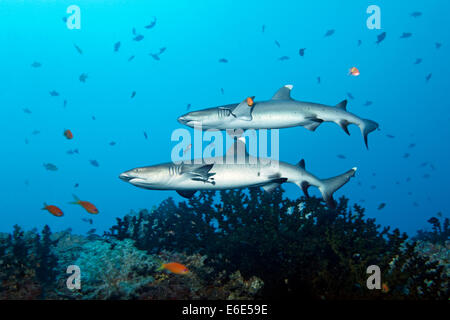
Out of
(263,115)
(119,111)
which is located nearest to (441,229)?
(263,115)

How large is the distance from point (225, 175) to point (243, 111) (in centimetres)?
157

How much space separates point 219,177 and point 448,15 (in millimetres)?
84464

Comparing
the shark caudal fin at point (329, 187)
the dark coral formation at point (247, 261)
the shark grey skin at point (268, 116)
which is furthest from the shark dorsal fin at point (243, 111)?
the dark coral formation at point (247, 261)

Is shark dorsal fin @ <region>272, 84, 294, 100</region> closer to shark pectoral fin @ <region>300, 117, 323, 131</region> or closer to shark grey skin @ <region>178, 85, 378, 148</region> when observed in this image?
shark grey skin @ <region>178, 85, 378, 148</region>

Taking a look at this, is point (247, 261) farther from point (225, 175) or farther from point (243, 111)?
point (243, 111)

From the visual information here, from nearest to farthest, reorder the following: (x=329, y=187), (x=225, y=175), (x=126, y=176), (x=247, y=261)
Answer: (x=126, y=176) < (x=225, y=175) < (x=247, y=261) < (x=329, y=187)

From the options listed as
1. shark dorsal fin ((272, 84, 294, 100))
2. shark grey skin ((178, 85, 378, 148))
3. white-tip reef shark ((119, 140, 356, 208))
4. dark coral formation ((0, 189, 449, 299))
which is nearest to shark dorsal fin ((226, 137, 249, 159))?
white-tip reef shark ((119, 140, 356, 208))

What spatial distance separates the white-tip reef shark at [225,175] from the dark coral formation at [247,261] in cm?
118

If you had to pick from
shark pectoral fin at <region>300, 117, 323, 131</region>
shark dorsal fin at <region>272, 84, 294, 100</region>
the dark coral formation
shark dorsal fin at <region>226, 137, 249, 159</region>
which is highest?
shark dorsal fin at <region>272, 84, 294, 100</region>

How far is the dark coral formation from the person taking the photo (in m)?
5.12

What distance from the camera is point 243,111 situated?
6031mm

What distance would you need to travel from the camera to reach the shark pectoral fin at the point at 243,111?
5.90 m

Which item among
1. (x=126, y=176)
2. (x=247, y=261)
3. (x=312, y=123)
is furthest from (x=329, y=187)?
(x=126, y=176)

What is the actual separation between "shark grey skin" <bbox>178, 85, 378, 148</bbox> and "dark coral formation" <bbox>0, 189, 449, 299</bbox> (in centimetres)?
248
